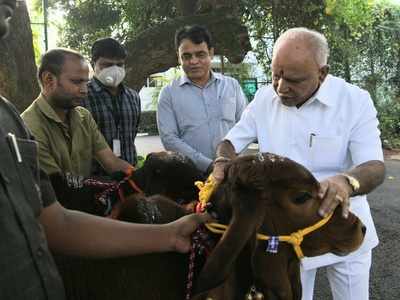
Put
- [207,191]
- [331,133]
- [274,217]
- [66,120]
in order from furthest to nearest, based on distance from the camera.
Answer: [66,120] < [331,133] < [207,191] < [274,217]

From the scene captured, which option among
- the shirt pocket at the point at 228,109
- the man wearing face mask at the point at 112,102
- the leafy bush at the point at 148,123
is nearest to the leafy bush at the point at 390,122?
the leafy bush at the point at 148,123

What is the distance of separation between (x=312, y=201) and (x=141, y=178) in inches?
54.4

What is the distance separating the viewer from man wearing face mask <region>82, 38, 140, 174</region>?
14.4ft

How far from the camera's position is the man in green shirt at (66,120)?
3340 mm

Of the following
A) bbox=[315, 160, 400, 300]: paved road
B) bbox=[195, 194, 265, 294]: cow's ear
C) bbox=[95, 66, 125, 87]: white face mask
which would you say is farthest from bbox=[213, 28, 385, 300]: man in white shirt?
bbox=[315, 160, 400, 300]: paved road

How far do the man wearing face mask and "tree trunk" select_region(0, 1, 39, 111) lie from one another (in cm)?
168

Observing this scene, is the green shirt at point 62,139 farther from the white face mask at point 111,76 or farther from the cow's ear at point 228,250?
the cow's ear at point 228,250

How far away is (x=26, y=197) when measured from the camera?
4.84ft

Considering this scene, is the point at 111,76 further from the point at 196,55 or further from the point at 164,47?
the point at 164,47

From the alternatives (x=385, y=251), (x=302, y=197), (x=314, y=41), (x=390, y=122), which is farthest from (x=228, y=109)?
(x=390, y=122)

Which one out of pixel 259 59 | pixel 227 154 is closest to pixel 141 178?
pixel 227 154

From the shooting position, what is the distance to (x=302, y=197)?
2184mm

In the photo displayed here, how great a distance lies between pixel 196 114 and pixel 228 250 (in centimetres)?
252

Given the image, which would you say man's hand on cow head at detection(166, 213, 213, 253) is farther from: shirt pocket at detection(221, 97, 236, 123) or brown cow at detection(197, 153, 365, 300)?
shirt pocket at detection(221, 97, 236, 123)
